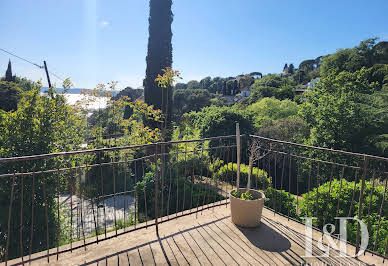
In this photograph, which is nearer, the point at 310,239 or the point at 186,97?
the point at 310,239

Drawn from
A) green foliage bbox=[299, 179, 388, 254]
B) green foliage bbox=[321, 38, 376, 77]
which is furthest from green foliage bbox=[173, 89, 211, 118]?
green foliage bbox=[299, 179, 388, 254]

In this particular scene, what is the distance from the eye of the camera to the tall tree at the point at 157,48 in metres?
11.4

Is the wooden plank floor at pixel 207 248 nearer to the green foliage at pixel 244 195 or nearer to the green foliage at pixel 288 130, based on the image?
the green foliage at pixel 244 195

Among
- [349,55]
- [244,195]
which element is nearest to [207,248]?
[244,195]

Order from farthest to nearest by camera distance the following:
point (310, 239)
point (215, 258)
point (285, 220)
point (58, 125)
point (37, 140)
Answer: point (58, 125)
point (37, 140)
point (285, 220)
point (310, 239)
point (215, 258)

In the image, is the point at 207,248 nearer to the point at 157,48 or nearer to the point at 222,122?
the point at 157,48

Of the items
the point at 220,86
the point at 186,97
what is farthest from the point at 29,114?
the point at 220,86

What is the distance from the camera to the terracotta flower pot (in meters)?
3.08

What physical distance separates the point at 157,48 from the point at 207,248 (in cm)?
1054

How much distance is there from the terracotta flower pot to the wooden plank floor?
0.09m

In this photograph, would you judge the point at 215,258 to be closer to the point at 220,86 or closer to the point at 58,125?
the point at 58,125

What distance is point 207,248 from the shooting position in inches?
105

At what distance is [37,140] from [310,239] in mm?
4736

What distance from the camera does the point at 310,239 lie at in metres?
2.91
